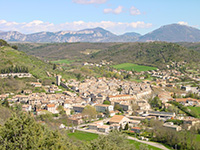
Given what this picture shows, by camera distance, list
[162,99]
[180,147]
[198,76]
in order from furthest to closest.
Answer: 1. [198,76]
2. [162,99]
3. [180,147]

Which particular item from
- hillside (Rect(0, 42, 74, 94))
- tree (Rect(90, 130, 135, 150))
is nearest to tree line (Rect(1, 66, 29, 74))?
hillside (Rect(0, 42, 74, 94))

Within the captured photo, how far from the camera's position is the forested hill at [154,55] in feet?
312

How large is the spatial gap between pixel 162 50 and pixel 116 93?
5286 centimetres

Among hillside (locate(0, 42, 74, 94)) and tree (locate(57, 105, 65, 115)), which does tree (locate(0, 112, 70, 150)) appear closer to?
tree (locate(57, 105, 65, 115))

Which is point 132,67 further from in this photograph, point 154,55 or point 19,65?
point 19,65

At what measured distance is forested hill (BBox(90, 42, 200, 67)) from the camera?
9512 cm

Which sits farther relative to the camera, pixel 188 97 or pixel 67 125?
pixel 188 97

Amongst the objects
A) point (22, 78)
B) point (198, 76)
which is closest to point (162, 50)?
point (198, 76)

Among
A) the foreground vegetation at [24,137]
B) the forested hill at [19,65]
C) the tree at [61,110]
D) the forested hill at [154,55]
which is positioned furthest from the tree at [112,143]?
the forested hill at [154,55]

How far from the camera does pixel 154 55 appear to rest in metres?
102

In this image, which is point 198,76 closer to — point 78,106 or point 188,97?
point 188,97

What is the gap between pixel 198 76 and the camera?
76500mm

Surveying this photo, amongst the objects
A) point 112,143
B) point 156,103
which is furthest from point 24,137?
point 156,103

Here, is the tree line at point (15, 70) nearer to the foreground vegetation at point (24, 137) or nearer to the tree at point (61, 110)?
the tree at point (61, 110)
